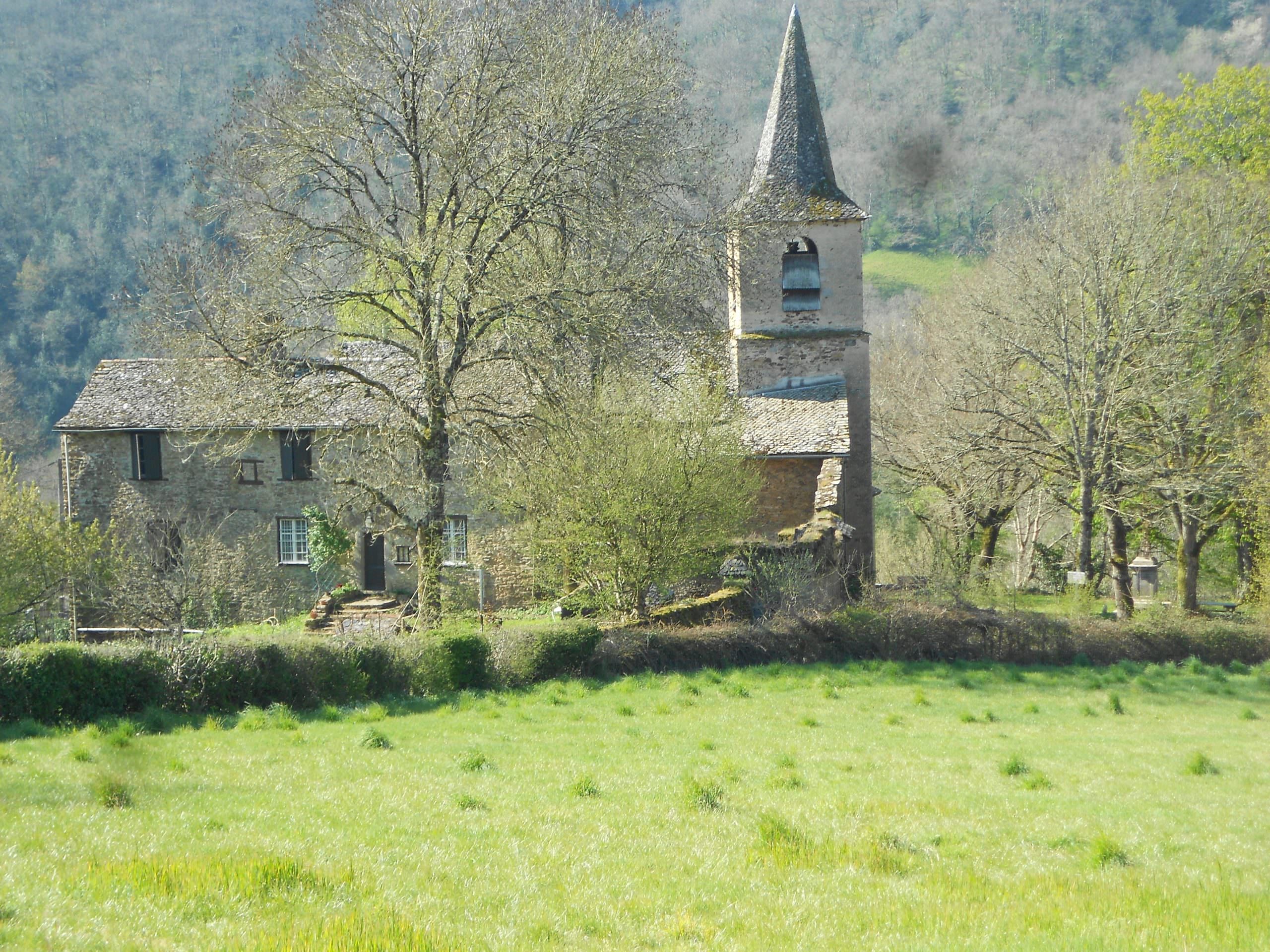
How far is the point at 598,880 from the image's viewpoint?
20.2 ft

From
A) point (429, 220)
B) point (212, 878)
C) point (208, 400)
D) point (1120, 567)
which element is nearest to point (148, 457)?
point (208, 400)

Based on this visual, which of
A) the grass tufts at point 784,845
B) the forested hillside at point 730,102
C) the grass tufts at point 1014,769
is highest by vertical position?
the forested hillside at point 730,102

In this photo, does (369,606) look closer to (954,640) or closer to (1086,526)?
(954,640)

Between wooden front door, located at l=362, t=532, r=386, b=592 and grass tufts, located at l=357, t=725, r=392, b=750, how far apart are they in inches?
738

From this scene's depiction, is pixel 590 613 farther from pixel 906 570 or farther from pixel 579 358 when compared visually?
pixel 906 570

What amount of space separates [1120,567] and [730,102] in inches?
2374

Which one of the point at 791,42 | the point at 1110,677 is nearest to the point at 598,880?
the point at 1110,677

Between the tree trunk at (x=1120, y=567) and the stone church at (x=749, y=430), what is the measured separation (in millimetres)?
5537

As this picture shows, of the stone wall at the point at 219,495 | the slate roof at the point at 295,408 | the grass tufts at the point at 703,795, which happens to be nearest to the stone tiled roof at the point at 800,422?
the slate roof at the point at 295,408

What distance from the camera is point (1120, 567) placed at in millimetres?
24156

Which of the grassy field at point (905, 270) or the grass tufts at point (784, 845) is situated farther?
the grassy field at point (905, 270)

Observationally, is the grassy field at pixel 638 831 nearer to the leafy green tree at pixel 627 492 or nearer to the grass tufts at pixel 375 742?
the grass tufts at pixel 375 742

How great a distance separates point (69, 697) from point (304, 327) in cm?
819

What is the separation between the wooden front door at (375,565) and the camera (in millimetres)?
29719
